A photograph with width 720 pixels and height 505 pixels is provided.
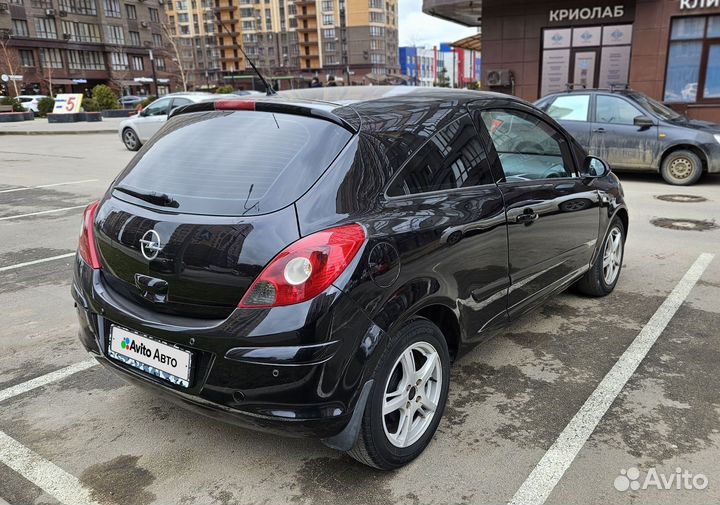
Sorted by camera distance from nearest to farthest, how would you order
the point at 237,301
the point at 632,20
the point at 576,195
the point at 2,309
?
the point at 237,301
the point at 576,195
the point at 2,309
the point at 632,20

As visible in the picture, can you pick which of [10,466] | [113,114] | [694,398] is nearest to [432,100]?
[694,398]

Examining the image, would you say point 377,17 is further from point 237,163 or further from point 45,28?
point 237,163

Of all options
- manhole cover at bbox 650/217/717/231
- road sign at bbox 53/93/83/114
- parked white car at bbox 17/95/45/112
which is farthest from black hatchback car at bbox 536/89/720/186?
parked white car at bbox 17/95/45/112

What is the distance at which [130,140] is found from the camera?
18.2 metres

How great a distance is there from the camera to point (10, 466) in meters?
2.73

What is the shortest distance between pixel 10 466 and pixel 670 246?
621 cm

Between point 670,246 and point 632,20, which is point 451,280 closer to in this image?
point 670,246

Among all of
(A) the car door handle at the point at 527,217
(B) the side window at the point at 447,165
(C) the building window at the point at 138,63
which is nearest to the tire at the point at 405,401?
(B) the side window at the point at 447,165

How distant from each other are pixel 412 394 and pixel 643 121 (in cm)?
900

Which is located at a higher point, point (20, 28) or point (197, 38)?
point (197, 38)

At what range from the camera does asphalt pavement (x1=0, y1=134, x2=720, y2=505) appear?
2.54m

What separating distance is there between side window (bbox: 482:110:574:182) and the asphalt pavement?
1113 mm

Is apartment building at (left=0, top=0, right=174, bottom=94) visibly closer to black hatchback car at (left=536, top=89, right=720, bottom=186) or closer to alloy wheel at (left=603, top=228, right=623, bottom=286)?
black hatchback car at (left=536, top=89, right=720, bottom=186)

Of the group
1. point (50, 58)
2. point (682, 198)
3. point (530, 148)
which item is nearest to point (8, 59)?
point (50, 58)
